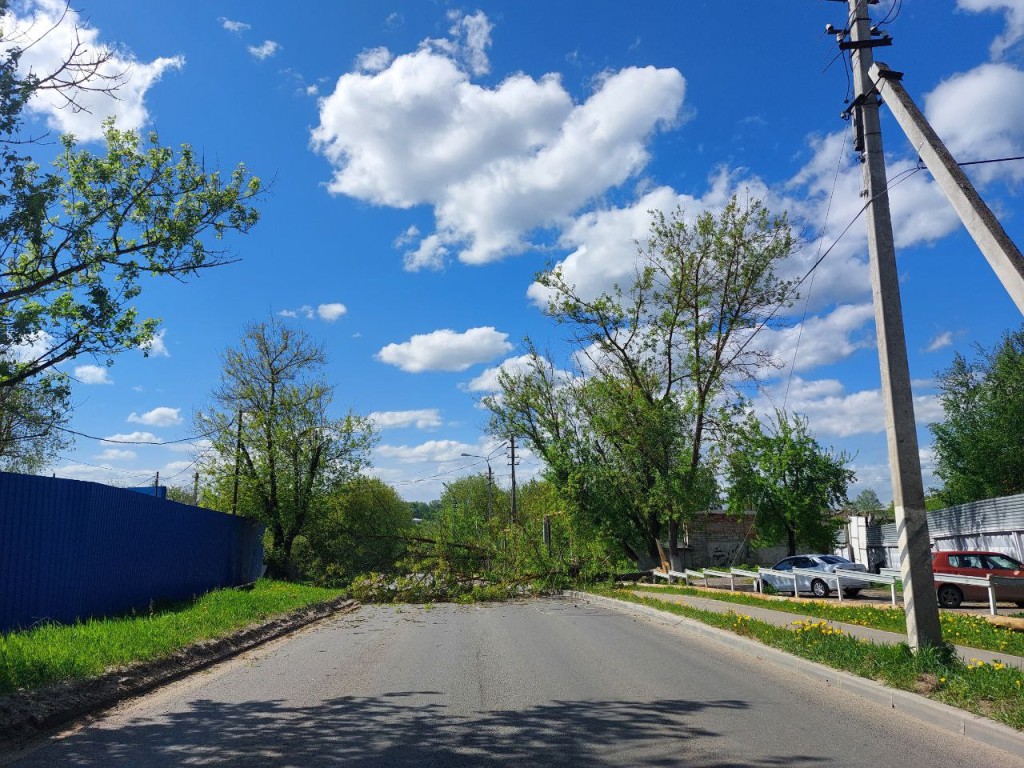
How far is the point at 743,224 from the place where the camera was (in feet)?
102

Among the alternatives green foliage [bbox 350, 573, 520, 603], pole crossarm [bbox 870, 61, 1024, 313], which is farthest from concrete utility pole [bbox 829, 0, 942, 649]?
green foliage [bbox 350, 573, 520, 603]

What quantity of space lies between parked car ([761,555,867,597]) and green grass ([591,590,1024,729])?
15065 millimetres

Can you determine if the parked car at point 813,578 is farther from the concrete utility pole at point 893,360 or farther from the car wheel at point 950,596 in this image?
the concrete utility pole at point 893,360

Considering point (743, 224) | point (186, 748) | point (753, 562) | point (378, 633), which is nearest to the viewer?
point (186, 748)

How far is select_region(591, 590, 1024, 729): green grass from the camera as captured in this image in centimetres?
668

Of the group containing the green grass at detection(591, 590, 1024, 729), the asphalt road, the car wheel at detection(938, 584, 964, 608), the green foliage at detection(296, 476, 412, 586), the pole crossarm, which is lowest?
the car wheel at detection(938, 584, 964, 608)

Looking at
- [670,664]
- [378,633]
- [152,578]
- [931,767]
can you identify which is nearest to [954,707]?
[931,767]

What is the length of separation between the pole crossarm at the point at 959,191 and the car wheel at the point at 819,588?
20235 mm

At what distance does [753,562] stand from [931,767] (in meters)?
52.3

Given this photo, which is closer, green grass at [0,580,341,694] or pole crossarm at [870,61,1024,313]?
pole crossarm at [870,61,1024,313]

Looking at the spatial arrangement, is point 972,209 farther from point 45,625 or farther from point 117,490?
point 117,490

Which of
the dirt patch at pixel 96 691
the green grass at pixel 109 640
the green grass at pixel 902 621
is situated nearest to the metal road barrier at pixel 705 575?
the green grass at pixel 902 621

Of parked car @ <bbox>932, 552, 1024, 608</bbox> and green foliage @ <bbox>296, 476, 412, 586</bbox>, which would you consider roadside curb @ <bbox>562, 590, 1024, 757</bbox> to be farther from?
green foliage @ <bbox>296, 476, 412, 586</bbox>

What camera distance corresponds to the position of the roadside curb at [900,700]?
19.7 feet
